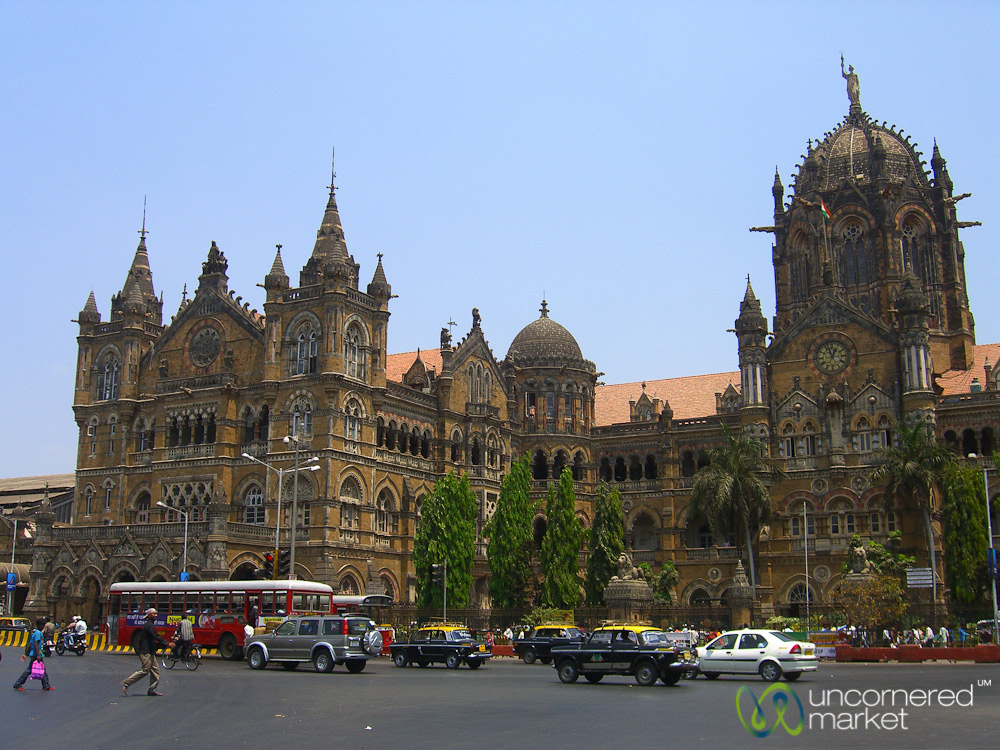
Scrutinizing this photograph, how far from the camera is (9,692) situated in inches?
1042

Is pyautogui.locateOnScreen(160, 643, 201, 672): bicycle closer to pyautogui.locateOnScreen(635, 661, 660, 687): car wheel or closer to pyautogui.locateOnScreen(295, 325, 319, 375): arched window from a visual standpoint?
pyautogui.locateOnScreen(635, 661, 660, 687): car wheel

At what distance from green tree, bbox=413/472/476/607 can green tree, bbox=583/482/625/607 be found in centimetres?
686

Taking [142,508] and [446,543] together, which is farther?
[142,508]

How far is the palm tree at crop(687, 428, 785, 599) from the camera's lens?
62531mm

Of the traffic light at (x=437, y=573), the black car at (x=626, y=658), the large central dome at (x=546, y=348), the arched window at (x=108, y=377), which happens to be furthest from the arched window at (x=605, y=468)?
the black car at (x=626, y=658)

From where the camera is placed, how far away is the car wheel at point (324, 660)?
115 ft

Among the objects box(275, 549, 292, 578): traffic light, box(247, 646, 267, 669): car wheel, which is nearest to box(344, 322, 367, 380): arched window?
box(275, 549, 292, 578): traffic light

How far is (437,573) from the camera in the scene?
5731 centimetres

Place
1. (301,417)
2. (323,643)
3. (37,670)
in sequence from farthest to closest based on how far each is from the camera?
(301,417)
(323,643)
(37,670)

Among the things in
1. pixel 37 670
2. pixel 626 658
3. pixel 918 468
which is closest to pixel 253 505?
pixel 918 468

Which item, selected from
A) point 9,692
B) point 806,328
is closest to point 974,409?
point 806,328

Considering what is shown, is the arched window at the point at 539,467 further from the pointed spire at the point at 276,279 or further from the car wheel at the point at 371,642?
the car wheel at the point at 371,642

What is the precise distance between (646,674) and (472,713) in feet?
31.0

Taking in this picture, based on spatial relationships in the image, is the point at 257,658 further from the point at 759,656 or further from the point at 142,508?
the point at 142,508
